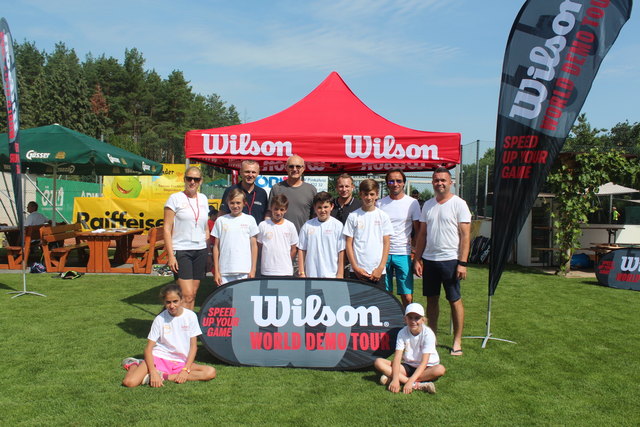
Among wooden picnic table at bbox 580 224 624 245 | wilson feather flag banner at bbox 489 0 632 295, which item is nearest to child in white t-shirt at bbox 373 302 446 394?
wilson feather flag banner at bbox 489 0 632 295

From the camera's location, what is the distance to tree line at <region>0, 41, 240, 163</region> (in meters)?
55.8

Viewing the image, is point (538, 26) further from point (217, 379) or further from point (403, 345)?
point (217, 379)

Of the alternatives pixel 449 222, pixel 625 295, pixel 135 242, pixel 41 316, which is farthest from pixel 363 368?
pixel 135 242

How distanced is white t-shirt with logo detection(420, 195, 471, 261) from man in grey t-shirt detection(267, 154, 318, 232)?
131 cm

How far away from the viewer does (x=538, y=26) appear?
16.1 ft

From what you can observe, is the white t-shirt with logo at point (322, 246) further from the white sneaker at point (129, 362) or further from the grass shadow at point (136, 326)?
the grass shadow at point (136, 326)

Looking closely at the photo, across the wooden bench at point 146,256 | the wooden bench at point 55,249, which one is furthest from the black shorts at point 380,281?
the wooden bench at point 55,249

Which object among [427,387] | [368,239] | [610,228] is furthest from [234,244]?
[610,228]

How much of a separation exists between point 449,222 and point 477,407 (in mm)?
1698

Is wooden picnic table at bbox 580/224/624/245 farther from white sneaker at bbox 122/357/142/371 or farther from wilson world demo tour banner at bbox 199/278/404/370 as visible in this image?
white sneaker at bbox 122/357/142/371

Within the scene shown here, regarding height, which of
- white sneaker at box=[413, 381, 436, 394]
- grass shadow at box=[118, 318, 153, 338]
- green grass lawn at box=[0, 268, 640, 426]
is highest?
white sneaker at box=[413, 381, 436, 394]

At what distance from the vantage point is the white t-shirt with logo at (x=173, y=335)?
3932 millimetres

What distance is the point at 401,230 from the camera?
16.3 feet

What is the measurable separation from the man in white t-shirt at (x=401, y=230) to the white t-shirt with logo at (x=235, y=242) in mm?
1373
